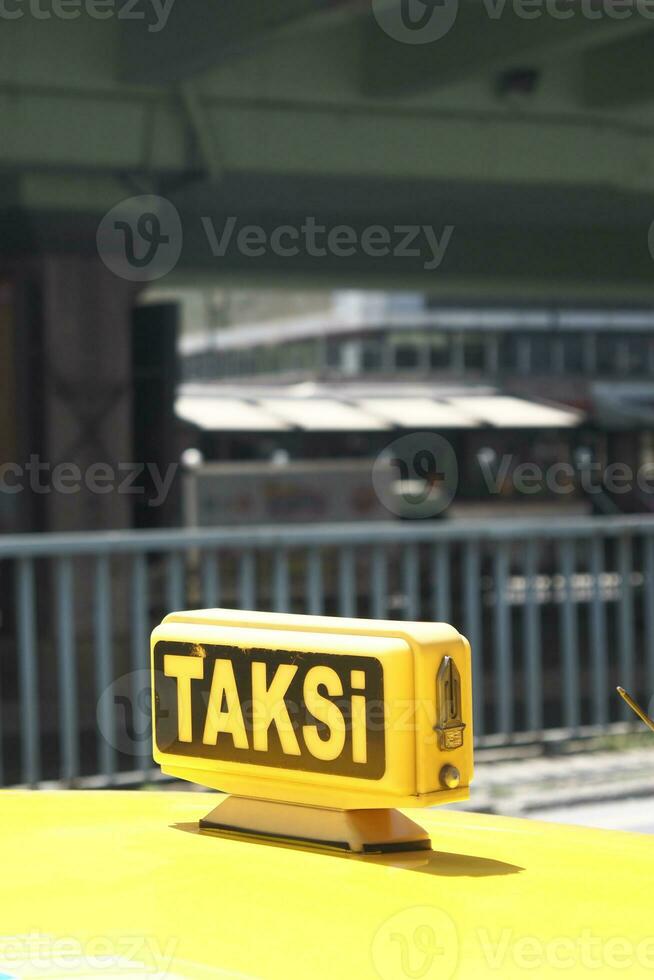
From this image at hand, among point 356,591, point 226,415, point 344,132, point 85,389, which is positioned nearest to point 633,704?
point 356,591

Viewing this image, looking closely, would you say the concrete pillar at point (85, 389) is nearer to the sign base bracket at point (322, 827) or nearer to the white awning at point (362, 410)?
the white awning at point (362, 410)

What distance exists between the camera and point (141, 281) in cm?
995

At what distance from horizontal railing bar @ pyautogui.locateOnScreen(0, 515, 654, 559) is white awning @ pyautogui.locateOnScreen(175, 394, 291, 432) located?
11.4 feet

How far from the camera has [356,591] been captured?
18.5 ft

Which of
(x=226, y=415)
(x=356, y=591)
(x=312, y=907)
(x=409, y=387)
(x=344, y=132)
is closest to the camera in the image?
(x=312, y=907)

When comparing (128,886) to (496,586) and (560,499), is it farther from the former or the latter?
(560,499)

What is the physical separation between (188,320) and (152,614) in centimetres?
408

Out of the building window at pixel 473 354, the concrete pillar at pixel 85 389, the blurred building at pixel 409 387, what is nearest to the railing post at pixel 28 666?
the blurred building at pixel 409 387

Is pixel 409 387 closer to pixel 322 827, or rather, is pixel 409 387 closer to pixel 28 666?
pixel 28 666

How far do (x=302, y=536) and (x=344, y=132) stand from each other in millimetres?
4795

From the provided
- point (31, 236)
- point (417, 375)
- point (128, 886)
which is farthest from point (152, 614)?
point (31, 236)

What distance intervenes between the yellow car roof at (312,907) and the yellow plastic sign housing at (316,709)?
0.24 feet

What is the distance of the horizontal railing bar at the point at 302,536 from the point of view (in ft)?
16.9

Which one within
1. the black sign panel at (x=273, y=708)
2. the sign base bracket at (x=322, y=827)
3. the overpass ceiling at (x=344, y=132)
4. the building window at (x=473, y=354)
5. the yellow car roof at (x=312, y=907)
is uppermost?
the overpass ceiling at (x=344, y=132)
